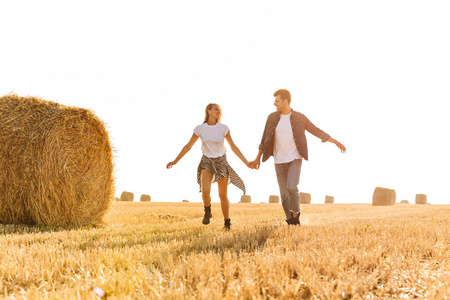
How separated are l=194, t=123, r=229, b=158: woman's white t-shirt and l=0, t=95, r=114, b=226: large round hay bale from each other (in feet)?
10.1

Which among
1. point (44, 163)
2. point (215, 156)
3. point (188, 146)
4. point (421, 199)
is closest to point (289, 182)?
point (215, 156)

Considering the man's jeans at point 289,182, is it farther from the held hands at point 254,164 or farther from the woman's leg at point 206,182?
the woman's leg at point 206,182

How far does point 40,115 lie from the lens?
7270mm

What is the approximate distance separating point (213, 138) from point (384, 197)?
72.3 ft

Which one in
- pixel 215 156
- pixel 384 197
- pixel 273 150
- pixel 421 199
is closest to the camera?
pixel 215 156

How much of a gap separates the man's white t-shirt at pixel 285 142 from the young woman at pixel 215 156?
593 mm

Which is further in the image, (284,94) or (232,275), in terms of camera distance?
(284,94)

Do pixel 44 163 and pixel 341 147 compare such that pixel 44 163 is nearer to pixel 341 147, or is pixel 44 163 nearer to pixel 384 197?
pixel 341 147

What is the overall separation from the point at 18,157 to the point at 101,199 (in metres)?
1.90

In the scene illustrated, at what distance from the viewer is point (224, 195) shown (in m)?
5.90

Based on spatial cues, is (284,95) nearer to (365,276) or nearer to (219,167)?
(219,167)

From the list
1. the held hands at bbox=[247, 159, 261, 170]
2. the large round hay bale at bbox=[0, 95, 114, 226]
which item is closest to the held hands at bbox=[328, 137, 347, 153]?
the held hands at bbox=[247, 159, 261, 170]

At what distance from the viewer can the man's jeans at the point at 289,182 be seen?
18.6ft

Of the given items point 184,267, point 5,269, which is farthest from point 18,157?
point 184,267
